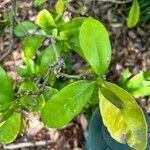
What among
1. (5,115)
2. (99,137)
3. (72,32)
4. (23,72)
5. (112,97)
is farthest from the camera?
(99,137)

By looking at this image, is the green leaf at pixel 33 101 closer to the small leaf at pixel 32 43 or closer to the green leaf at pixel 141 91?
the small leaf at pixel 32 43

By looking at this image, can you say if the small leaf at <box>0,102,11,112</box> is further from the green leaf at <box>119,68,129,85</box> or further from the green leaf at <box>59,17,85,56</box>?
the green leaf at <box>119,68,129,85</box>

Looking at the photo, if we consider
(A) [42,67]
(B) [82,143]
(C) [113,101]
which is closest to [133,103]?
(C) [113,101]

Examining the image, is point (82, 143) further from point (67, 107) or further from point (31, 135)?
point (67, 107)

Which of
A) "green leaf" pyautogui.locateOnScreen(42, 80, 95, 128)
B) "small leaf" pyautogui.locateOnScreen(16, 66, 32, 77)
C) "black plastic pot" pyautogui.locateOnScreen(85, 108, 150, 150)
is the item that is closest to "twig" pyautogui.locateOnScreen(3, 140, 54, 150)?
"black plastic pot" pyautogui.locateOnScreen(85, 108, 150, 150)

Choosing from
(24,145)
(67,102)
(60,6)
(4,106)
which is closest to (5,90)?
(4,106)

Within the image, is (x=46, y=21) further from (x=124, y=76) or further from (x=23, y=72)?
(x=124, y=76)
